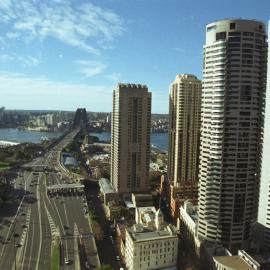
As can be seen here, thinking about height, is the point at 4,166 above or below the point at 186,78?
below

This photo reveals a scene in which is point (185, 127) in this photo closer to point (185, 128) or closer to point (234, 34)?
point (185, 128)

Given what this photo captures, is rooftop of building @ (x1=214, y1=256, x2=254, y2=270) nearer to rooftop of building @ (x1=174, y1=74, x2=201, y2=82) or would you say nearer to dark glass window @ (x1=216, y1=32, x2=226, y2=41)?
dark glass window @ (x1=216, y1=32, x2=226, y2=41)

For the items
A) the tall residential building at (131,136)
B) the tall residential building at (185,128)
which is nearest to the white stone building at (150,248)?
the tall residential building at (185,128)

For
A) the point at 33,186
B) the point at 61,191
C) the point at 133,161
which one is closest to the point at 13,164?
the point at 33,186

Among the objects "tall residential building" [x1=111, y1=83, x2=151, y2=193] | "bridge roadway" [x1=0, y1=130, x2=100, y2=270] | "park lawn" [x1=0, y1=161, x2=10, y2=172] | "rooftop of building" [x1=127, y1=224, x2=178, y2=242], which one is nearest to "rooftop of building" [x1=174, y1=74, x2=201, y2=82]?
"tall residential building" [x1=111, y1=83, x2=151, y2=193]

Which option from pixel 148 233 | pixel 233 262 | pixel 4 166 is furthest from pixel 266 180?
pixel 4 166
